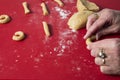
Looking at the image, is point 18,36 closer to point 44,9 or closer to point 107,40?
point 44,9

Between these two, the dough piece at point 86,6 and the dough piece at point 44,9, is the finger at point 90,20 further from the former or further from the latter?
the dough piece at point 44,9

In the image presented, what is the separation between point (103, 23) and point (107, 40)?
202 mm

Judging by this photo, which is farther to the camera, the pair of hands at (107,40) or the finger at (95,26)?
the finger at (95,26)

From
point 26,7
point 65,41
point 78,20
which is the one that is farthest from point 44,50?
point 26,7

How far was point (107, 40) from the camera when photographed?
1.22 meters

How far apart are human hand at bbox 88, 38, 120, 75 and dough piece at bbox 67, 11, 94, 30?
284 mm

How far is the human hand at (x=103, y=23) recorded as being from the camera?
1.39m

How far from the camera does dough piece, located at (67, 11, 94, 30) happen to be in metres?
1.49

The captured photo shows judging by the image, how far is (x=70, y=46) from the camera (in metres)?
1.41

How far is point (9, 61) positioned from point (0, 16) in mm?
404

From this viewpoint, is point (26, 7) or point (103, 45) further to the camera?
point (26, 7)

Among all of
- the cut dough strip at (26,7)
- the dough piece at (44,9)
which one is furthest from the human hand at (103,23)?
the cut dough strip at (26,7)

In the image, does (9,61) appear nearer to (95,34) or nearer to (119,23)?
(95,34)

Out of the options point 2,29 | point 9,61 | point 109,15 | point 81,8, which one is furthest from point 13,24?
point 109,15
